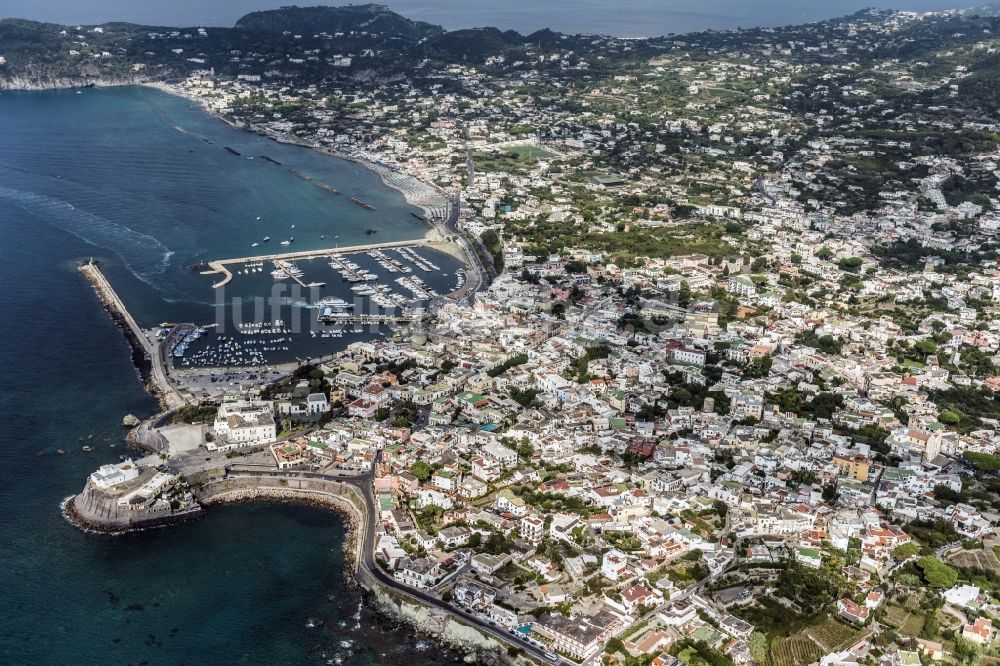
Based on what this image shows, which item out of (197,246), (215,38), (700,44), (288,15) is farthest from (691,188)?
(288,15)

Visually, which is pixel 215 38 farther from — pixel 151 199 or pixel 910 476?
pixel 910 476

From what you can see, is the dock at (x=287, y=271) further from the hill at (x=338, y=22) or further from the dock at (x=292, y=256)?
the hill at (x=338, y=22)

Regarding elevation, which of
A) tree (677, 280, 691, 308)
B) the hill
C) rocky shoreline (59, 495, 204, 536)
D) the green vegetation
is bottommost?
rocky shoreline (59, 495, 204, 536)

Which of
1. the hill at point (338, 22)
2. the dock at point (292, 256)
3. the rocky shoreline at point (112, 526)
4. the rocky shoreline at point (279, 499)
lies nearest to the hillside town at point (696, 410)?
the rocky shoreline at point (112, 526)

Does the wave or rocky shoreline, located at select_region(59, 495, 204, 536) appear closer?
rocky shoreline, located at select_region(59, 495, 204, 536)

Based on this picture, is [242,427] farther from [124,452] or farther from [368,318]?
[368,318]

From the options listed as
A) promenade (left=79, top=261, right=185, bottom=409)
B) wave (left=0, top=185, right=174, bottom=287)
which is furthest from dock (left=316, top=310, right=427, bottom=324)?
wave (left=0, top=185, right=174, bottom=287)

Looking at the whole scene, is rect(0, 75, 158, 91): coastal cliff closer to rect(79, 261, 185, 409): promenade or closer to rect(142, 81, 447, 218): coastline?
rect(142, 81, 447, 218): coastline
